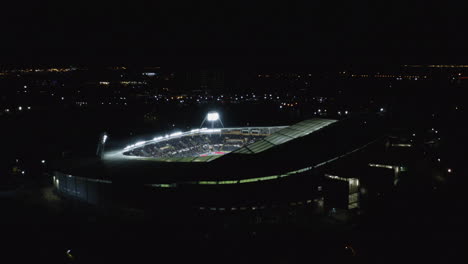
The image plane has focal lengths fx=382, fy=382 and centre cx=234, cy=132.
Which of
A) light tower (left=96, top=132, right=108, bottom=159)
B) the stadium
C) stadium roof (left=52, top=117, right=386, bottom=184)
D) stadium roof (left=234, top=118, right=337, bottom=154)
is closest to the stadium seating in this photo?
light tower (left=96, top=132, right=108, bottom=159)

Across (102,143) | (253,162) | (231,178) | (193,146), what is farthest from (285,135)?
(102,143)

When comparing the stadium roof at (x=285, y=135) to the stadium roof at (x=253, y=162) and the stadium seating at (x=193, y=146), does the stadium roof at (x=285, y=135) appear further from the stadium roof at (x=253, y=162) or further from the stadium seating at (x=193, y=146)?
the stadium seating at (x=193, y=146)

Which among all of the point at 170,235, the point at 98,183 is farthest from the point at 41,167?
the point at 170,235

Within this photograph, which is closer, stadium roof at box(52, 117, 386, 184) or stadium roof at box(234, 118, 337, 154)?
stadium roof at box(52, 117, 386, 184)

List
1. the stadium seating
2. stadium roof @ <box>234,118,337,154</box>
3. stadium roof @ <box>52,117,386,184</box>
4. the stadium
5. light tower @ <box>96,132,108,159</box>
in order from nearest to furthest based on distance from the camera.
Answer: the stadium
stadium roof @ <box>52,117,386,184</box>
stadium roof @ <box>234,118,337,154</box>
light tower @ <box>96,132,108,159</box>
the stadium seating

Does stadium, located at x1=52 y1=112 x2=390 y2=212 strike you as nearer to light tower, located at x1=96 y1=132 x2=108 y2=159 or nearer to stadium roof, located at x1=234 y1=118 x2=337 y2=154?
stadium roof, located at x1=234 y1=118 x2=337 y2=154

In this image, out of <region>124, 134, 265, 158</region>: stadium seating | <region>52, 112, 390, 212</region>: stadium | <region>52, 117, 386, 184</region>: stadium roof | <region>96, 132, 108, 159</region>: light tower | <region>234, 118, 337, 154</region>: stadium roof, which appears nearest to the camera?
<region>52, 112, 390, 212</region>: stadium

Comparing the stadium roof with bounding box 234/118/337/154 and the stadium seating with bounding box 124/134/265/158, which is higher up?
the stadium roof with bounding box 234/118/337/154
